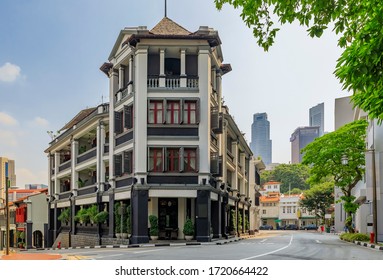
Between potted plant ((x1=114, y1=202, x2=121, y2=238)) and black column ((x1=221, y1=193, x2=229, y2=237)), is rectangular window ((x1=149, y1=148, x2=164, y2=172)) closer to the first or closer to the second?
potted plant ((x1=114, y1=202, x2=121, y2=238))

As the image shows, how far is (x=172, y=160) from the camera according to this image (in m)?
14.9

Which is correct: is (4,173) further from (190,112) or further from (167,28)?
(190,112)

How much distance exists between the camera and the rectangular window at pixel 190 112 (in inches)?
528

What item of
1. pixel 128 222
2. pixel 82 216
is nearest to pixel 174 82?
pixel 82 216

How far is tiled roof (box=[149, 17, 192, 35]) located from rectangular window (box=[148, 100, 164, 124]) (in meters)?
4.13

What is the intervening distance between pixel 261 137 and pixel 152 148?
6.79m

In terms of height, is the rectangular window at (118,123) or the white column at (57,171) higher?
the rectangular window at (118,123)

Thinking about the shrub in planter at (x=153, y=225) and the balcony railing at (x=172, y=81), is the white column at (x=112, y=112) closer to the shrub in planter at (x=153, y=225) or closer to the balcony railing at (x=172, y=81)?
the shrub in planter at (x=153, y=225)

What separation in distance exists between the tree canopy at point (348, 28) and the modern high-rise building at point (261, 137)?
3.31ft

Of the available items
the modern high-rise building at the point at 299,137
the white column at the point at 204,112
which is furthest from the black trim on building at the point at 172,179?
the modern high-rise building at the point at 299,137

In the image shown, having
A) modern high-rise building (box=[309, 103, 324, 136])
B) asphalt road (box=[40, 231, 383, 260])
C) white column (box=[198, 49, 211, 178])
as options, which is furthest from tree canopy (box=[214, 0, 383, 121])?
white column (box=[198, 49, 211, 178])
